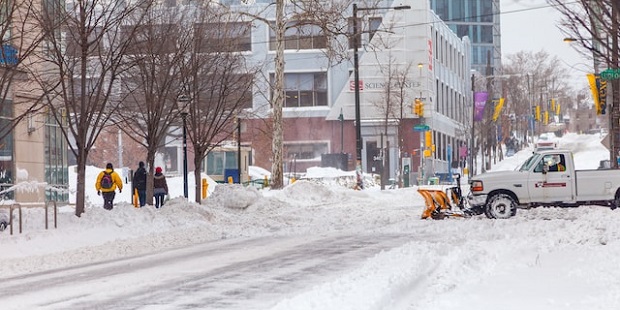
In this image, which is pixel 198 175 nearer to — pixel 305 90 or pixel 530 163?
pixel 530 163

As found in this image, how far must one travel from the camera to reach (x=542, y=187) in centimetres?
2891

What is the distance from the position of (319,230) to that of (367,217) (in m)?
5.26

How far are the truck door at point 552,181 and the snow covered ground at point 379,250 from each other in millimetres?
478

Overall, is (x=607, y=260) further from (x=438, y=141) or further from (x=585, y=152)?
(x=585, y=152)

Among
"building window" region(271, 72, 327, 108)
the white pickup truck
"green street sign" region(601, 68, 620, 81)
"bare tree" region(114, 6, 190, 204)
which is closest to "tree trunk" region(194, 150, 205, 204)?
"bare tree" region(114, 6, 190, 204)

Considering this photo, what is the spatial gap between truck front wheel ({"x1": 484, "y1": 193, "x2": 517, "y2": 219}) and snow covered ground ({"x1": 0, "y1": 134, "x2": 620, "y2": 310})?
0.35 meters

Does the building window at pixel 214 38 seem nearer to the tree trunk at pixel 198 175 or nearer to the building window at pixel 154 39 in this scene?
the building window at pixel 154 39

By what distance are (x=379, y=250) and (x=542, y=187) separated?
10739mm

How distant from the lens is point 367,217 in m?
31.9

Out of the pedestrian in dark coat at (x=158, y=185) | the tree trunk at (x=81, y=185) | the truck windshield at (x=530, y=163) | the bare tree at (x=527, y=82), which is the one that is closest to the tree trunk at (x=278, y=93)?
the pedestrian in dark coat at (x=158, y=185)

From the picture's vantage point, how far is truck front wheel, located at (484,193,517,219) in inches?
1129

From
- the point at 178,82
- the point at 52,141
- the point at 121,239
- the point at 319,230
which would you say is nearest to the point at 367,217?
the point at 319,230

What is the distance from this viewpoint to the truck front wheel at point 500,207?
28.7 metres

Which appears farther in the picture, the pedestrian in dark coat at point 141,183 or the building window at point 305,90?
the building window at point 305,90
